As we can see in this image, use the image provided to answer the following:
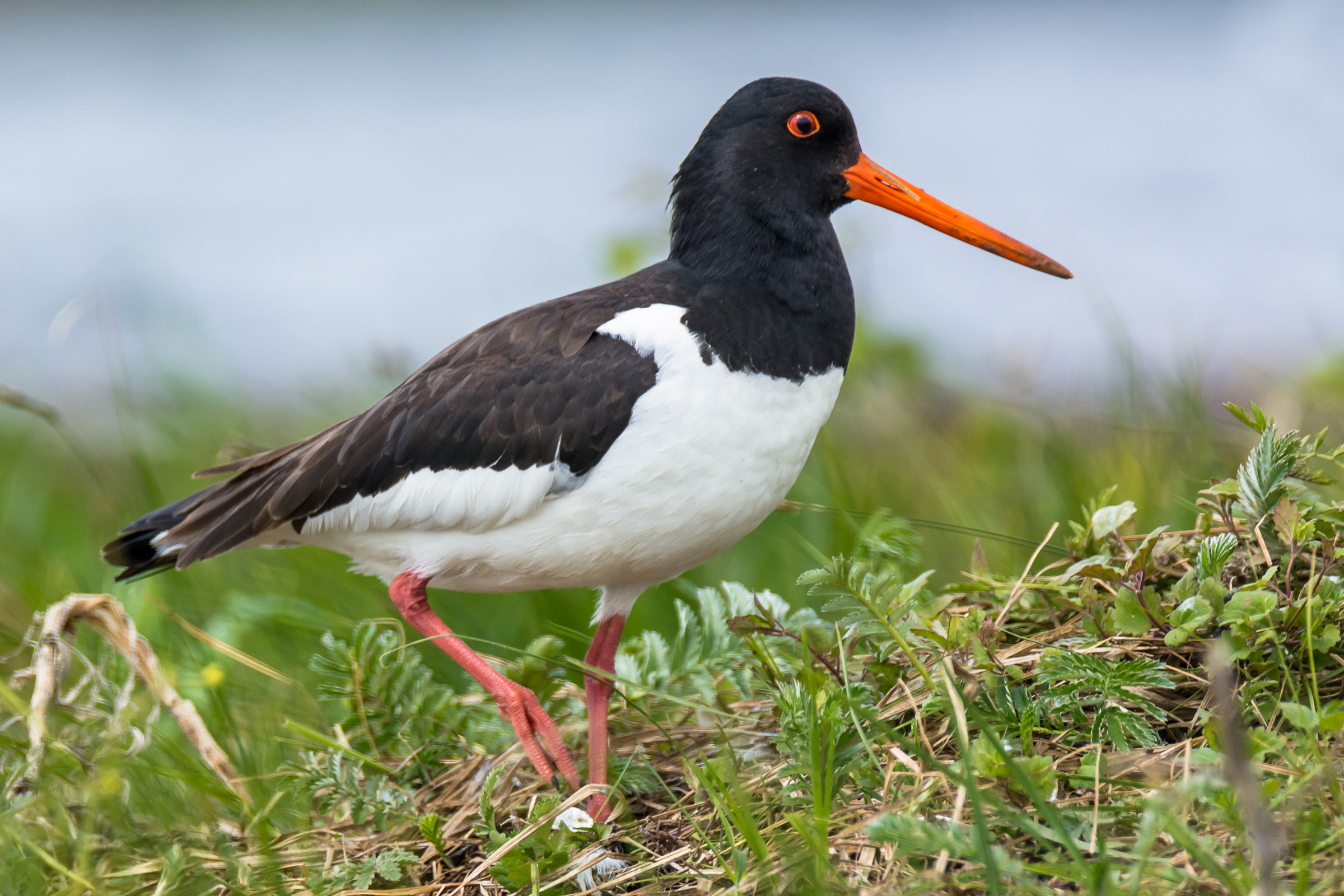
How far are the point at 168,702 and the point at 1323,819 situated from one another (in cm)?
284

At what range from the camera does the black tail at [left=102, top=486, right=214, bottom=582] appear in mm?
3795

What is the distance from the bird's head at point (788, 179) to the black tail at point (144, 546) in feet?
6.46

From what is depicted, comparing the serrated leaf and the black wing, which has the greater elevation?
the black wing

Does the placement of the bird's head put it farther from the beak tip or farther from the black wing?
the black wing

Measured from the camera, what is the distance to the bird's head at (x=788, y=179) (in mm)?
3516

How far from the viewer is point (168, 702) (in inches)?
124

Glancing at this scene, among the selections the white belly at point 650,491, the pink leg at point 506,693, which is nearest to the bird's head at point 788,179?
the white belly at point 650,491

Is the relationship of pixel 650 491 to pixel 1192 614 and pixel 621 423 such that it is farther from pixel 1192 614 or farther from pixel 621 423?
pixel 1192 614

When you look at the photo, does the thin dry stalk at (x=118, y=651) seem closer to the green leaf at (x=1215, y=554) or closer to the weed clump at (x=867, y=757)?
the weed clump at (x=867, y=757)

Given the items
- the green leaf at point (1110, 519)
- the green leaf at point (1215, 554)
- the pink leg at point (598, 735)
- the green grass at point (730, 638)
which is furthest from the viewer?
the pink leg at point (598, 735)

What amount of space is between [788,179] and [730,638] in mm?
1478

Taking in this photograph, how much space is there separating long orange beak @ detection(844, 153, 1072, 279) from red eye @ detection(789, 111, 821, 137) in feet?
0.61

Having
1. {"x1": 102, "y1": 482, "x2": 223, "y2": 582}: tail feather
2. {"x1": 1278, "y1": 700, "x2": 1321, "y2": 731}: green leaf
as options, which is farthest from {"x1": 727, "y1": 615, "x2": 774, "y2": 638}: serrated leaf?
{"x1": 102, "y1": 482, "x2": 223, "y2": 582}: tail feather

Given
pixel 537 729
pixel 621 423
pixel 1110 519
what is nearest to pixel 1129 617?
pixel 1110 519
